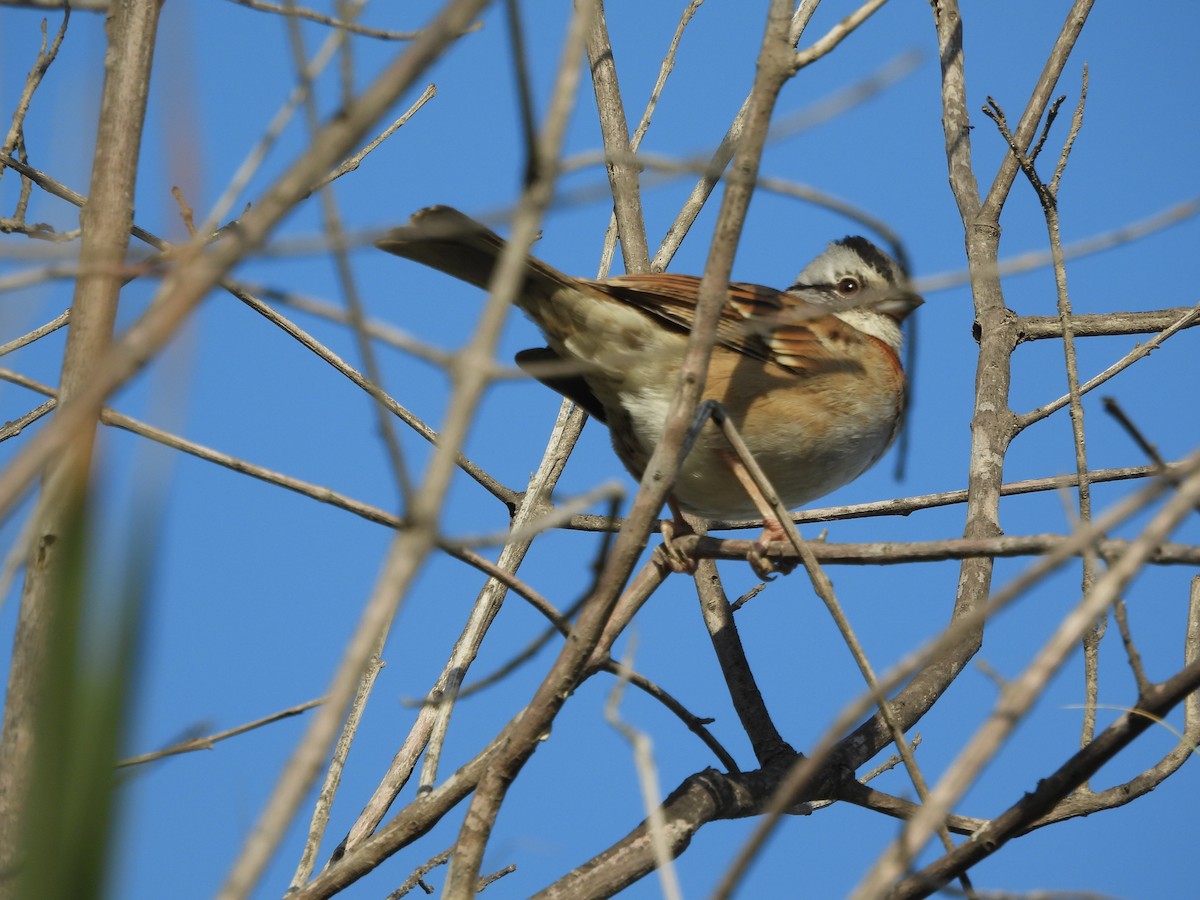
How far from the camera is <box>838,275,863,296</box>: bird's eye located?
16.2 feet

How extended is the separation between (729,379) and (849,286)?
122cm

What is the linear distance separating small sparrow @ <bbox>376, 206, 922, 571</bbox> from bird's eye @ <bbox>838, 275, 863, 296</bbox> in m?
0.45

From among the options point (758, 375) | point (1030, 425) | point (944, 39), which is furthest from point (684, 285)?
point (944, 39)

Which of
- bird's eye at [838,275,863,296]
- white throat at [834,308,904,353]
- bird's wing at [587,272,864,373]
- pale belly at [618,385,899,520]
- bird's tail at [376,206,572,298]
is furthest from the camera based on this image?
bird's eye at [838,275,863,296]

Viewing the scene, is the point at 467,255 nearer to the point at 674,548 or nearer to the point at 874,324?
the point at 674,548

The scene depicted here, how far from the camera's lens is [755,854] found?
A: 3.88ft

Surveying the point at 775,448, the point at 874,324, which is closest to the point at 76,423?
the point at 775,448

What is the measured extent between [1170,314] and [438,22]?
389 centimetres

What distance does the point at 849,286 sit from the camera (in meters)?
4.97

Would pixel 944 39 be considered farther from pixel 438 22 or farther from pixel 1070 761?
pixel 438 22

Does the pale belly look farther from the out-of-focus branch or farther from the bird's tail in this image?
the out-of-focus branch

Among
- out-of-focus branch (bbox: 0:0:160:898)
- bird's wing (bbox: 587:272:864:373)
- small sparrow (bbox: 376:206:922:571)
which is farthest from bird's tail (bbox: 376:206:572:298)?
out-of-focus branch (bbox: 0:0:160:898)

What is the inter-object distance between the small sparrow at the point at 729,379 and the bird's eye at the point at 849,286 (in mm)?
445

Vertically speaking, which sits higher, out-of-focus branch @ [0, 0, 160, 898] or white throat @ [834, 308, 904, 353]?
white throat @ [834, 308, 904, 353]
